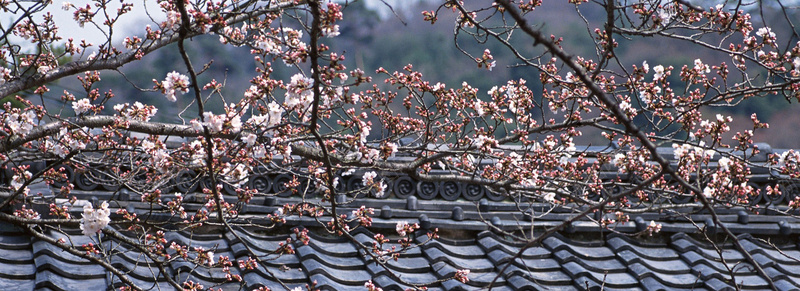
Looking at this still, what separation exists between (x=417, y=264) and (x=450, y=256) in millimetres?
225

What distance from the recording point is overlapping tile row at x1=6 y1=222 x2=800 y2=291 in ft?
11.9

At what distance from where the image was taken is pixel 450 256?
4230mm

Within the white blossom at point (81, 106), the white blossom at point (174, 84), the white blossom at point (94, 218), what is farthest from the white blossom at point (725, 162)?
the white blossom at point (81, 106)

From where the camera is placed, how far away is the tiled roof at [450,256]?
12.1 feet

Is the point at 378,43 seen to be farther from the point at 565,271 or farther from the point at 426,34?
the point at 565,271

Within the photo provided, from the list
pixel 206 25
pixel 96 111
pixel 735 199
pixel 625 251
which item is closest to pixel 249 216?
pixel 96 111

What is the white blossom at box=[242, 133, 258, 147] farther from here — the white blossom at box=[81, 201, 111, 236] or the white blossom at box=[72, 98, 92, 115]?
the white blossom at box=[72, 98, 92, 115]

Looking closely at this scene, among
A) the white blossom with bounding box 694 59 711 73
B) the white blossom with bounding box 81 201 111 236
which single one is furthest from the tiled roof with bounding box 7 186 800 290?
the white blossom with bounding box 694 59 711 73

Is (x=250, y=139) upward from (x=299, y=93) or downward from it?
downward

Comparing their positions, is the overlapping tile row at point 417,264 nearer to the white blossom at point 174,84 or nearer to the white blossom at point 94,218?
the white blossom at point 94,218

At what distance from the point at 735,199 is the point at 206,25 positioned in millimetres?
3326

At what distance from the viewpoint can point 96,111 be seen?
12.6ft

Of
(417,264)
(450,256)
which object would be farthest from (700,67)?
(417,264)

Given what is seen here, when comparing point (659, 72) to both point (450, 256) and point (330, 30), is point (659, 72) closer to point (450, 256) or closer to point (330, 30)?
point (450, 256)
